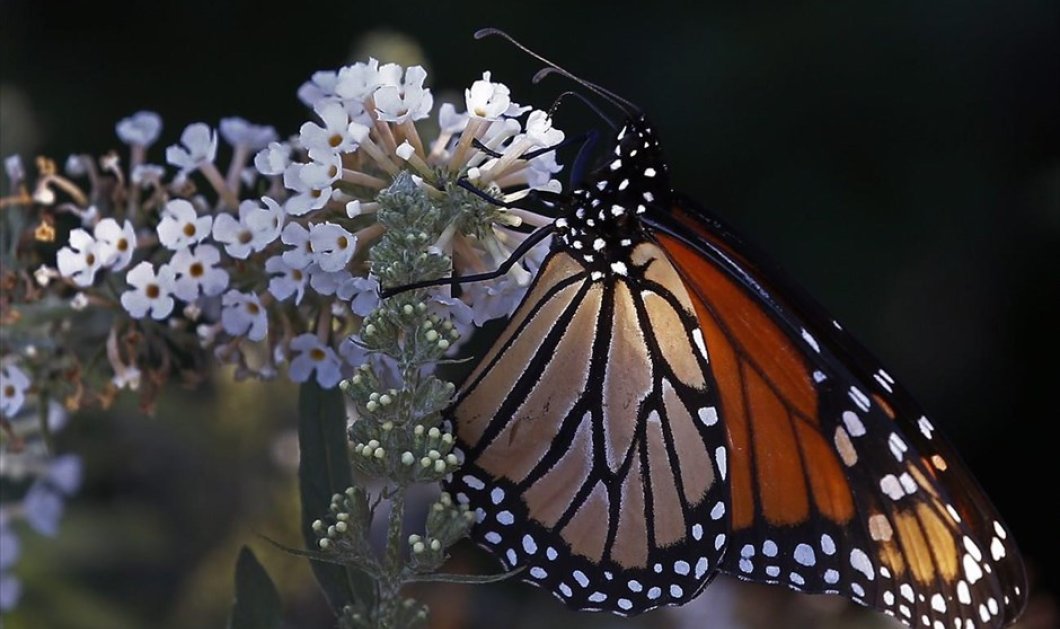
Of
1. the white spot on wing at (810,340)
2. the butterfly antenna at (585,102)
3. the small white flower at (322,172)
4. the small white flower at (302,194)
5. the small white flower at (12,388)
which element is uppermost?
the butterfly antenna at (585,102)

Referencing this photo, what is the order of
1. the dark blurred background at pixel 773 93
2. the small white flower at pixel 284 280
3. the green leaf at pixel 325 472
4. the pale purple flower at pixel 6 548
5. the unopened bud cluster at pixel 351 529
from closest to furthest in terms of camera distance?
the unopened bud cluster at pixel 351 529 → the green leaf at pixel 325 472 → the small white flower at pixel 284 280 → the pale purple flower at pixel 6 548 → the dark blurred background at pixel 773 93

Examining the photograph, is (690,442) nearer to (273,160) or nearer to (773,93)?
(273,160)

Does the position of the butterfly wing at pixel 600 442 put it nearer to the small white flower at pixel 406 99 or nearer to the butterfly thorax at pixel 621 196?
the butterfly thorax at pixel 621 196

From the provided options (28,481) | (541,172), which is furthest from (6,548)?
(541,172)

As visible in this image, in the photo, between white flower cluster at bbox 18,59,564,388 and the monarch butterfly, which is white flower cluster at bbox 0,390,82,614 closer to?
white flower cluster at bbox 18,59,564,388

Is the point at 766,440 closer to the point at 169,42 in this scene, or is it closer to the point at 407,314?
the point at 407,314

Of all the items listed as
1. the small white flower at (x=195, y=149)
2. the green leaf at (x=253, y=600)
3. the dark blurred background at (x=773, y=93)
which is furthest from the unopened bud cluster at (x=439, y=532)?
the dark blurred background at (x=773, y=93)
